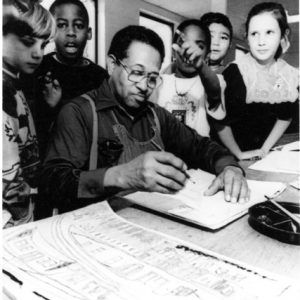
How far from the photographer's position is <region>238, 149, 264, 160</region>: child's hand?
1.38 metres

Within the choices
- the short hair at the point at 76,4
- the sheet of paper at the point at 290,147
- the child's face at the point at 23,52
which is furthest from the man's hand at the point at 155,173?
the sheet of paper at the point at 290,147

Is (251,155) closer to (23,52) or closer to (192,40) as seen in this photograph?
(192,40)

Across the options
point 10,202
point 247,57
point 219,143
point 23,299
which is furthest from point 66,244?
point 247,57

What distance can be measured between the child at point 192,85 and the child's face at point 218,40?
0.02 m

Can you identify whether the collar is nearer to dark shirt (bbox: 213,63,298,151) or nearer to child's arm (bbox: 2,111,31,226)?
child's arm (bbox: 2,111,31,226)

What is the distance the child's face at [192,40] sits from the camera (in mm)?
1251

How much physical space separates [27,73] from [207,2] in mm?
758

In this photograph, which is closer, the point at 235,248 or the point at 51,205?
the point at 235,248

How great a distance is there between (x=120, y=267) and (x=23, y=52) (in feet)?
2.28

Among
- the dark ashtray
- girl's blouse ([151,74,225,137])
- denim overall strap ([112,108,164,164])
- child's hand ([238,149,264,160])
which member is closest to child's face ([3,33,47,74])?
denim overall strap ([112,108,164,164])

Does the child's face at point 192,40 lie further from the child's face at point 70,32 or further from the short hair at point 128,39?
the child's face at point 70,32

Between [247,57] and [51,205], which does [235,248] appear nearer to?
[51,205]

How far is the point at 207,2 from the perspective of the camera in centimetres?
129

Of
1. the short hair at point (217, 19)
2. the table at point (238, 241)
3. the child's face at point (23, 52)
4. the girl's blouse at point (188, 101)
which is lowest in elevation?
the table at point (238, 241)
